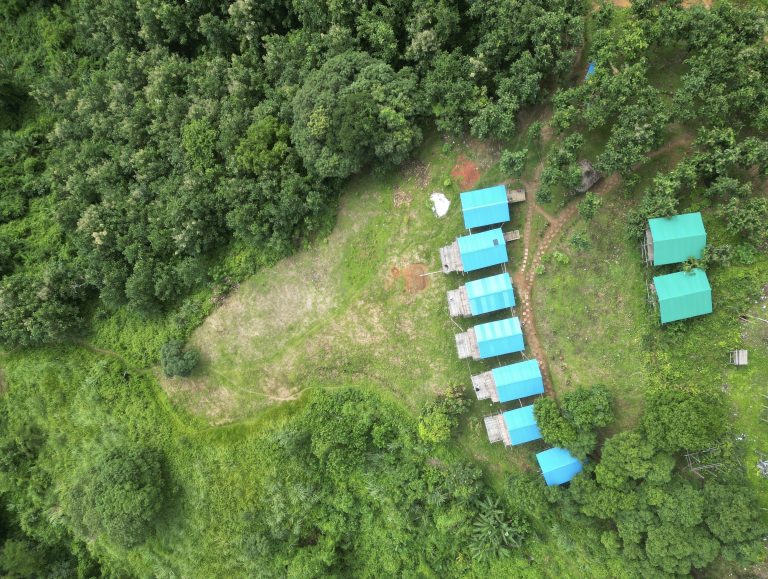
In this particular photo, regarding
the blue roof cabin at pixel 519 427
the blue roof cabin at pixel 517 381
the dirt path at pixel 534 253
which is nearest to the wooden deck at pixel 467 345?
the blue roof cabin at pixel 517 381

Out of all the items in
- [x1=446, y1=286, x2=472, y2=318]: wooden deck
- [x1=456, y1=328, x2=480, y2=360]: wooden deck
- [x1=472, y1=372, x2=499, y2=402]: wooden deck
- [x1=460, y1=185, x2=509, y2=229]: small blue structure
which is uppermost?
[x1=460, y1=185, x2=509, y2=229]: small blue structure

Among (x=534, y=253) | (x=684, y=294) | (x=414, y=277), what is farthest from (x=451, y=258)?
(x=684, y=294)

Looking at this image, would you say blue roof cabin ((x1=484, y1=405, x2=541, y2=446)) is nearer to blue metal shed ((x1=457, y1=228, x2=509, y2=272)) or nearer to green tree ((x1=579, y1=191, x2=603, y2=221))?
blue metal shed ((x1=457, y1=228, x2=509, y2=272))

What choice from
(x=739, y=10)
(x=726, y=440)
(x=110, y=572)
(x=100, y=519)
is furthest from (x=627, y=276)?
(x=110, y=572)

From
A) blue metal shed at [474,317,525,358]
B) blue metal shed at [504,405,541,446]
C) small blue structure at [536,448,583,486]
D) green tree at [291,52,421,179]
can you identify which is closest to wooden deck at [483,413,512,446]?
blue metal shed at [504,405,541,446]

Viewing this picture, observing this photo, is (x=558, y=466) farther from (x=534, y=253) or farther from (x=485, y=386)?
(x=534, y=253)

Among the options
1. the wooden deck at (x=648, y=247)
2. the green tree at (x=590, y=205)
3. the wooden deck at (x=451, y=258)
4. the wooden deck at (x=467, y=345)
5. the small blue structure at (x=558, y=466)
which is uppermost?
the green tree at (x=590, y=205)

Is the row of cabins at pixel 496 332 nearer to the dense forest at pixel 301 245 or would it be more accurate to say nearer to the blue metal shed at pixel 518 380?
the blue metal shed at pixel 518 380
